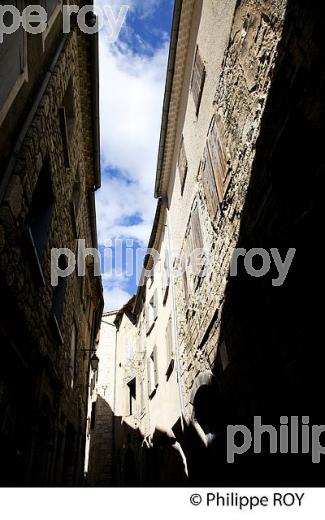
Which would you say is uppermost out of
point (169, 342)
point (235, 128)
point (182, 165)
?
point (182, 165)

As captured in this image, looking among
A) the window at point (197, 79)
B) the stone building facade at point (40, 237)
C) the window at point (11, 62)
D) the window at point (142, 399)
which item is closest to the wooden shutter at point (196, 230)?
the window at point (197, 79)

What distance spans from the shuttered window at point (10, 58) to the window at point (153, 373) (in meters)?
9.86

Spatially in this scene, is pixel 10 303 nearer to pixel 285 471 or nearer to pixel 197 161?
pixel 285 471

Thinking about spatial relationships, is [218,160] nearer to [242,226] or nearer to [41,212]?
[242,226]

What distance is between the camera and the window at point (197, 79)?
714 cm

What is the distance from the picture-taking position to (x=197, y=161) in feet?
25.1

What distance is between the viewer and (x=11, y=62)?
408 cm

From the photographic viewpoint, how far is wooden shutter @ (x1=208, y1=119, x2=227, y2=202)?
5.55m

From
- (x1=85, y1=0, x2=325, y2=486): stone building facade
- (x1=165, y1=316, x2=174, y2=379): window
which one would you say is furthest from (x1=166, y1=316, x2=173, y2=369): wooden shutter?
(x1=85, y1=0, x2=325, y2=486): stone building facade

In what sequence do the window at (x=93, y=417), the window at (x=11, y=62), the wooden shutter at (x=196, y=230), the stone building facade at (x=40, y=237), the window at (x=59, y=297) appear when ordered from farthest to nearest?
the window at (x=93, y=417), the wooden shutter at (x=196, y=230), the window at (x=59, y=297), the stone building facade at (x=40, y=237), the window at (x=11, y=62)

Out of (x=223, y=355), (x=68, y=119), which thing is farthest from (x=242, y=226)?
(x=68, y=119)

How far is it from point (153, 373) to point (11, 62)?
10.5m

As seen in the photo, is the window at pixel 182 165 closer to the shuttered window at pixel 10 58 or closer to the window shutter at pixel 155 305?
the shuttered window at pixel 10 58
